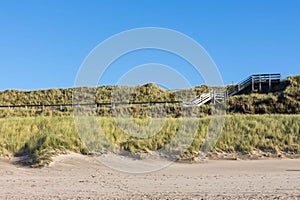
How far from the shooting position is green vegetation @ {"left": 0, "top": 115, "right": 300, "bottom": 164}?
15430 mm

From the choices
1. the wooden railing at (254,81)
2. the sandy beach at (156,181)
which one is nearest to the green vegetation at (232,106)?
the wooden railing at (254,81)

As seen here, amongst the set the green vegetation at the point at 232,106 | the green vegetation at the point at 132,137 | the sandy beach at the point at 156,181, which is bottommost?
the sandy beach at the point at 156,181

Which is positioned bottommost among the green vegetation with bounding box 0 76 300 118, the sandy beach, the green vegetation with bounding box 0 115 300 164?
the sandy beach

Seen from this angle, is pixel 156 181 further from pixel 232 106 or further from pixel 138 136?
pixel 232 106

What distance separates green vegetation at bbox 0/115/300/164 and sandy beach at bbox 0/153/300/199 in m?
0.89

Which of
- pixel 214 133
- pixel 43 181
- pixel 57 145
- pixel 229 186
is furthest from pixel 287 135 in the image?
pixel 43 181

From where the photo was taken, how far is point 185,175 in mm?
12648

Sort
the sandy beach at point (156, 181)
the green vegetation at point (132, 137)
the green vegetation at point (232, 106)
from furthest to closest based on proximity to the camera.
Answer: the green vegetation at point (232, 106) < the green vegetation at point (132, 137) < the sandy beach at point (156, 181)

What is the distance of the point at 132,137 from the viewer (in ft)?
55.5

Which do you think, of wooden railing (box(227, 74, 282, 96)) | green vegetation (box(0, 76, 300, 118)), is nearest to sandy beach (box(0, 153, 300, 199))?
green vegetation (box(0, 76, 300, 118))

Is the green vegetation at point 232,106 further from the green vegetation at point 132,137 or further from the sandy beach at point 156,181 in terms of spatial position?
the sandy beach at point 156,181

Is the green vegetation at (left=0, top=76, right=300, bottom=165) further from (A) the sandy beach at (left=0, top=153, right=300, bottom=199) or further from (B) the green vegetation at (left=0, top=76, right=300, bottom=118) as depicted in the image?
(B) the green vegetation at (left=0, top=76, right=300, bottom=118)

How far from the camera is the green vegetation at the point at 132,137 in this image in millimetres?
15430

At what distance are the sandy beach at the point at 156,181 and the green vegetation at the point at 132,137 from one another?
2.92 ft
